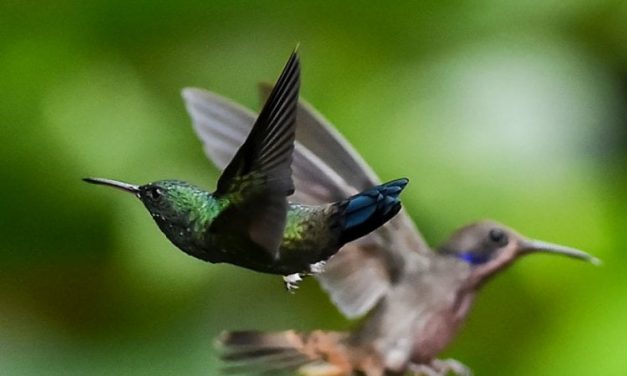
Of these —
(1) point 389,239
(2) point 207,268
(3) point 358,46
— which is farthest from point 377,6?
(1) point 389,239

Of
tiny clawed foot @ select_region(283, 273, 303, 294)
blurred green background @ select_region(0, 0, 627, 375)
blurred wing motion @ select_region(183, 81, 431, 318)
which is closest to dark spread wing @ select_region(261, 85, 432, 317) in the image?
blurred wing motion @ select_region(183, 81, 431, 318)

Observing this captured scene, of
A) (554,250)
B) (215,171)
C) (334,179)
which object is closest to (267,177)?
(334,179)

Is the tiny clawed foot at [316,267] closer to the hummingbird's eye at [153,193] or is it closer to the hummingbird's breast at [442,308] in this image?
the hummingbird's eye at [153,193]

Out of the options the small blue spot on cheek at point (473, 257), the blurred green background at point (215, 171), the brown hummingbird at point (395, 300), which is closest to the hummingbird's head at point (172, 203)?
the brown hummingbird at point (395, 300)

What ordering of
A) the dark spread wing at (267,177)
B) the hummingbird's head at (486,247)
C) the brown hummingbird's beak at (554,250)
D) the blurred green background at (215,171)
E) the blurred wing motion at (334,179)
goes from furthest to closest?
the blurred green background at (215,171), the hummingbird's head at (486,247), the brown hummingbird's beak at (554,250), the blurred wing motion at (334,179), the dark spread wing at (267,177)

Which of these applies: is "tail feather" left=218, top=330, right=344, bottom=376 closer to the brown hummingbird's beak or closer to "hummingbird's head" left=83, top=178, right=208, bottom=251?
the brown hummingbird's beak

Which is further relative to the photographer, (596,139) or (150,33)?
(596,139)

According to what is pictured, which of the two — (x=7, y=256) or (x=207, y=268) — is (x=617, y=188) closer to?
(x=207, y=268)
